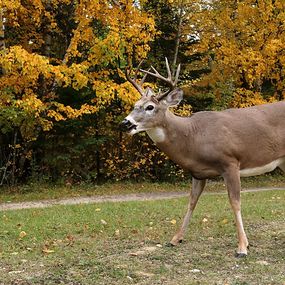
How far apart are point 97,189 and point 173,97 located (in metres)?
10.1

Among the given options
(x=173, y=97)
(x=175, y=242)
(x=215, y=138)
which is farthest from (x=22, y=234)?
(x=215, y=138)

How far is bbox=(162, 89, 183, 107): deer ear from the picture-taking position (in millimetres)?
7184

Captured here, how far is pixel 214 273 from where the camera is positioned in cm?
586

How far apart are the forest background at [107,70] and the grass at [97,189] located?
0.76 meters

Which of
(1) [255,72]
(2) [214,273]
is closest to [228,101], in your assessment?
(1) [255,72]

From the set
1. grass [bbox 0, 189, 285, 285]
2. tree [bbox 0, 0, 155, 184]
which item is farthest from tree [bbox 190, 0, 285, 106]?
grass [bbox 0, 189, 285, 285]

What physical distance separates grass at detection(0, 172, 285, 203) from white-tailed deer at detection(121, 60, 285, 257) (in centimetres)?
854

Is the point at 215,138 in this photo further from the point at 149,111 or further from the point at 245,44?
the point at 245,44

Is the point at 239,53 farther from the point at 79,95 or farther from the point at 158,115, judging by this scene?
the point at 158,115

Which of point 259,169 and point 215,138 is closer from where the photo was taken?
point 215,138

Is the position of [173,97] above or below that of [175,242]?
above

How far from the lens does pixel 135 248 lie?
23.5ft

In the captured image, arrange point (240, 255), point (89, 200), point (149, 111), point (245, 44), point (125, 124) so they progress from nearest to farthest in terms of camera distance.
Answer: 1. point (240, 255)
2. point (125, 124)
3. point (149, 111)
4. point (89, 200)
5. point (245, 44)

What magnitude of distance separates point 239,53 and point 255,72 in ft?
3.06
